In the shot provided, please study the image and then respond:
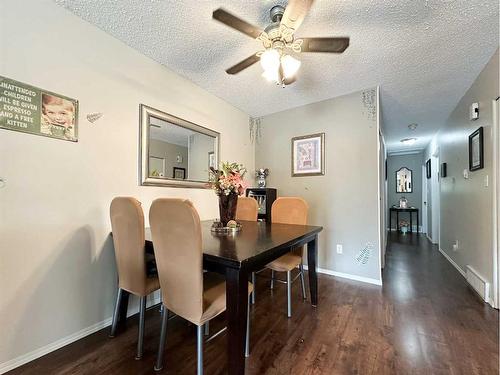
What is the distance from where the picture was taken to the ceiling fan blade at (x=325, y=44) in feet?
4.75

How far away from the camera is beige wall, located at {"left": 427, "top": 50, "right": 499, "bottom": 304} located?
2.12 m

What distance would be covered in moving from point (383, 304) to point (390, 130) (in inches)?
144

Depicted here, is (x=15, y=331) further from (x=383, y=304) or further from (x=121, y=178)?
(x=383, y=304)

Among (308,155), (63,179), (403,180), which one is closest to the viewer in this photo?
(63,179)

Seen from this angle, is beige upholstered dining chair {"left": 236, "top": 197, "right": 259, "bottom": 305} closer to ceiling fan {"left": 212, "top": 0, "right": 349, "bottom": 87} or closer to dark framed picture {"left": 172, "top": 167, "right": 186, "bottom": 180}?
dark framed picture {"left": 172, "top": 167, "right": 186, "bottom": 180}

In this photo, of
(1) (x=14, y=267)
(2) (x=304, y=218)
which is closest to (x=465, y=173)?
(2) (x=304, y=218)

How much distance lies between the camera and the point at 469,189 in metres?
2.63

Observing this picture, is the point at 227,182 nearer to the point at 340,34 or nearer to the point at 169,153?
the point at 169,153

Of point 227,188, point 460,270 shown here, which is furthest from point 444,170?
point 227,188

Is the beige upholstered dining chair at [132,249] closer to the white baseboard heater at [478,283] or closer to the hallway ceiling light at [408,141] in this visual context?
the white baseboard heater at [478,283]

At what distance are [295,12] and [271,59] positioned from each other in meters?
0.29

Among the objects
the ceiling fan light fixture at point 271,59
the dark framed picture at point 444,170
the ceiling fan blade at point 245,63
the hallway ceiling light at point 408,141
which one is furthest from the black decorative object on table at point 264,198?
the hallway ceiling light at point 408,141

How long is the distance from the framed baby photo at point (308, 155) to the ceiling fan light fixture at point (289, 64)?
157 cm

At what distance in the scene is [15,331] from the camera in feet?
4.36
